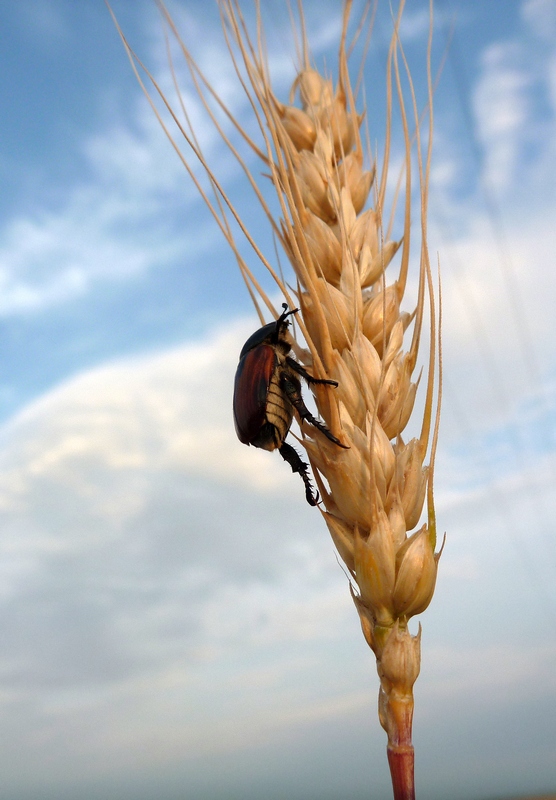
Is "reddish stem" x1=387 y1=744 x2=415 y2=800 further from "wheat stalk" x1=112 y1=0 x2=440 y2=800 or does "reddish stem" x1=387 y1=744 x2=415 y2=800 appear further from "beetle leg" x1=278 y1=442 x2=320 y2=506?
"beetle leg" x1=278 y1=442 x2=320 y2=506

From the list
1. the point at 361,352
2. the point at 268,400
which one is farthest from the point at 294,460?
the point at 361,352

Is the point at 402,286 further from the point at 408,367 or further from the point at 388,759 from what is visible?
Answer: the point at 388,759

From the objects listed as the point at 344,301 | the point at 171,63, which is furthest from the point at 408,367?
the point at 171,63

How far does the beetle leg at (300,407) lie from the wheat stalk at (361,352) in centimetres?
3

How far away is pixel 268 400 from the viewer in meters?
3.23

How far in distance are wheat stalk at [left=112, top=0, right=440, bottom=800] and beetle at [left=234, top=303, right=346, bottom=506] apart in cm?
60

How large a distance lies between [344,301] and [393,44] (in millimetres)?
1552

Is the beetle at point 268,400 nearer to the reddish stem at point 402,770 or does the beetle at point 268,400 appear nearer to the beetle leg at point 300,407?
the beetle leg at point 300,407

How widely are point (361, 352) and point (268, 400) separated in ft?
3.13

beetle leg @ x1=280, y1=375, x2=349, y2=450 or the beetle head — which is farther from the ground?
the beetle head

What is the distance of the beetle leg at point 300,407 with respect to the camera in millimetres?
2254

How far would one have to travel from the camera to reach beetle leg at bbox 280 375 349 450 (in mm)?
2254

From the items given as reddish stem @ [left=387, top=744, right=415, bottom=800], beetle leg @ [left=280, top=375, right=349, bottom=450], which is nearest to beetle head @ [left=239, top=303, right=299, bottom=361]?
beetle leg @ [left=280, top=375, right=349, bottom=450]

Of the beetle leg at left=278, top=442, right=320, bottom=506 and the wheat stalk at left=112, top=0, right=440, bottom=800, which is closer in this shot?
the wheat stalk at left=112, top=0, right=440, bottom=800
